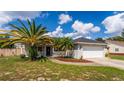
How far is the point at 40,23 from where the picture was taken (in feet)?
53.3

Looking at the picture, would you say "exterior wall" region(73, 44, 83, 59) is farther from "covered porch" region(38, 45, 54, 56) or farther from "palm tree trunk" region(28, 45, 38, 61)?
"palm tree trunk" region(28, 45, 38, 61)

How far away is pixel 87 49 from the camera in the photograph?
20922 mm

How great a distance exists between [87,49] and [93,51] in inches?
43.8

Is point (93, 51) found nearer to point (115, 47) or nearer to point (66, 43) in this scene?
point (66, 43)

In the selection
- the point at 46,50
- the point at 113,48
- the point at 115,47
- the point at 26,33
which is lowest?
the point at 46,50

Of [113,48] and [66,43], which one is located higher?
[66,43]

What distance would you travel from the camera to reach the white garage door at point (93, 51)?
816 inches

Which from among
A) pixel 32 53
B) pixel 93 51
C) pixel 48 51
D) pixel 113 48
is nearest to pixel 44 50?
pixel 48 51

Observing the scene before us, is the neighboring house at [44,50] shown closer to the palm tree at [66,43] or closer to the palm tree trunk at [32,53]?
the palm tree at [66,43]

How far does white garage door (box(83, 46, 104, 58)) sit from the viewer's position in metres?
20.7

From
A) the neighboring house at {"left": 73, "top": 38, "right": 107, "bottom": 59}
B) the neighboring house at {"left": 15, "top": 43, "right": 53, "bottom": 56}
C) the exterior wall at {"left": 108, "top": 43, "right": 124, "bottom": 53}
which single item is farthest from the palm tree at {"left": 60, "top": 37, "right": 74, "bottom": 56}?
the exterior wall at {"left": 108, "top": 43, "right": 124, "bottom": 53}

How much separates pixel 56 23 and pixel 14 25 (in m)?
4.66
